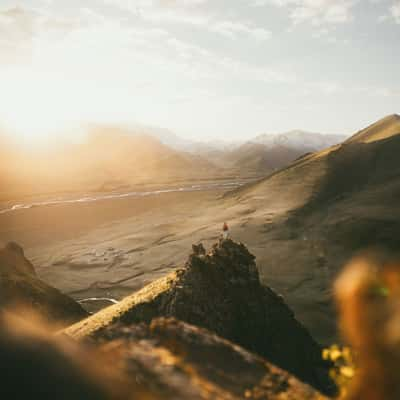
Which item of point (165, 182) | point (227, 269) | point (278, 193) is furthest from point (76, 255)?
point (165, 182)

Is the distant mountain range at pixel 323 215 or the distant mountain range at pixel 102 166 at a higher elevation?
the distant mountain range at pixel 102 166

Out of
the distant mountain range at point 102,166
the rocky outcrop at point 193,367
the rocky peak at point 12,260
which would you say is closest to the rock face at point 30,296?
the rocky peak at point 12,260

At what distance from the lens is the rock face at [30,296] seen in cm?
1166

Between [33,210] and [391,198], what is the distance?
42456 mm

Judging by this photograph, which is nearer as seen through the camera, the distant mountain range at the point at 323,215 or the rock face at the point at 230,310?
the rock face at the point at 230,310

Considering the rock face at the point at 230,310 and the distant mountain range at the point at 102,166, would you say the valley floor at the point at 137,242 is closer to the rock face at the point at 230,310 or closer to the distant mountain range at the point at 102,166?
the rock face at the point at 230,310

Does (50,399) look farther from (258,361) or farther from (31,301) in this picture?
(31,301)

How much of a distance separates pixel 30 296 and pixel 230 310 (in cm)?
657

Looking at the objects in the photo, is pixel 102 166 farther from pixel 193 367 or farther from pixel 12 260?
pixel 193 367

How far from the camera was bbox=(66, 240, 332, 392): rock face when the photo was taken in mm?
8953

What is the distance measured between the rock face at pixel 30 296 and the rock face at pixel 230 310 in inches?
125

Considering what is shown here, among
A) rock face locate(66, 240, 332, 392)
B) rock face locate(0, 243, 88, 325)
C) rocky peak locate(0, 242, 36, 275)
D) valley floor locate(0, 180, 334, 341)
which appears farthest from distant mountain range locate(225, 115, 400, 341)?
rocky peak locate(0, 242, 36, 275)

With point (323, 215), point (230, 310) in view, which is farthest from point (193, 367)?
point (323, 215)

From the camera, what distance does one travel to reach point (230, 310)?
9.50 meters
